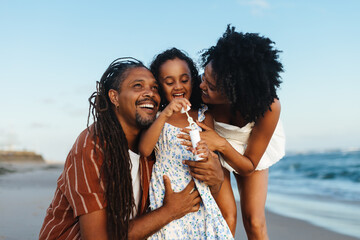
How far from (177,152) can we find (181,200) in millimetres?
392

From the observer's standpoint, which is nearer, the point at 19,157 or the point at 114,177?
the point at 114,177

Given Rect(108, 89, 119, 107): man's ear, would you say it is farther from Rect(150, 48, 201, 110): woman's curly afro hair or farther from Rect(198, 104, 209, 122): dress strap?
Rect(198, 104, 209, 122): dress strap

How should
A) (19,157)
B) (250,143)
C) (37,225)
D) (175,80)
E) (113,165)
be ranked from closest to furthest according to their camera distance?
(113,165)
(250,143)
(175,80)
(37,225)
(19,157)

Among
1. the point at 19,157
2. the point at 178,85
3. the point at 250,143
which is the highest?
the point at 19,157

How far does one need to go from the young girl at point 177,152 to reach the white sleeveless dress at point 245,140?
0.17m

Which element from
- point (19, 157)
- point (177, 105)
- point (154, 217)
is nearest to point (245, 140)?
point (177, 105)

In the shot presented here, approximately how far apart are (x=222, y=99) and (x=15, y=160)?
25.8 meters

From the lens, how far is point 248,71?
2723 millimetres

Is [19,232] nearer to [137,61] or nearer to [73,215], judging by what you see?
[73,215]

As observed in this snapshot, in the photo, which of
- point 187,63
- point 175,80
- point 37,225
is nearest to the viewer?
point 175,80

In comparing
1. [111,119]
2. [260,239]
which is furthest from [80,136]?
[260,239]

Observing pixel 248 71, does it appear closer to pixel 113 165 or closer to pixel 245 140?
pixel 245 140

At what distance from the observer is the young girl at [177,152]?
2.66m

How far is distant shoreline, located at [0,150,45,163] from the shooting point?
2439 centimetres
